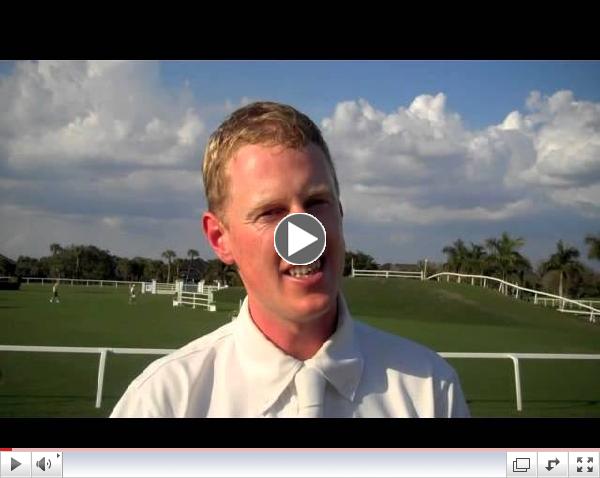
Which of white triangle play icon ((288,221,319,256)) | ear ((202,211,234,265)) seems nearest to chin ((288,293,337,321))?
white triangle play icon ((288,221,319,256))

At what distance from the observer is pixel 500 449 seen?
1.73 metres

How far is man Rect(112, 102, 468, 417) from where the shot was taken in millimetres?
Result: 1474

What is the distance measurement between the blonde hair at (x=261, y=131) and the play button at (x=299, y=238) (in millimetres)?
175

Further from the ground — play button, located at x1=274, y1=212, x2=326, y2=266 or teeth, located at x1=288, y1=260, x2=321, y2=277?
play button, located at x1=274, y1=212, x2=326, y2=266

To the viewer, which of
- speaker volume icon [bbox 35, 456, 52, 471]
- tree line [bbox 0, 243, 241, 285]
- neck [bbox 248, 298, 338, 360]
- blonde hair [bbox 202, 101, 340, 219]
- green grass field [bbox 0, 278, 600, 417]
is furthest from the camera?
green grass field [bbox 0, 278, 600, 417]

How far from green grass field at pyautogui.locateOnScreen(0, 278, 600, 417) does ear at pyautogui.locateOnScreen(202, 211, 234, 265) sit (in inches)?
31.4

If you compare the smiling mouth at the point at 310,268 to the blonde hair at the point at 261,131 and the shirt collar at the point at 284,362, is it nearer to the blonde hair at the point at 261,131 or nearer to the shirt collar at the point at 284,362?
the shirt collar at the point at 284,362

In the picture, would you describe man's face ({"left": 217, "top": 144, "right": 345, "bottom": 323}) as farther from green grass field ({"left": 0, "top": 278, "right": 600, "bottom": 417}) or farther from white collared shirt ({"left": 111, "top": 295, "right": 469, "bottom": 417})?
green grass field ({"left": 0, "top": 278, "right": 600, "bottom": 417})

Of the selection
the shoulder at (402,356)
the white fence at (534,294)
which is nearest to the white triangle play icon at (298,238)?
the shoulder at (402,356)

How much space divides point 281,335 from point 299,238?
0.85ft
